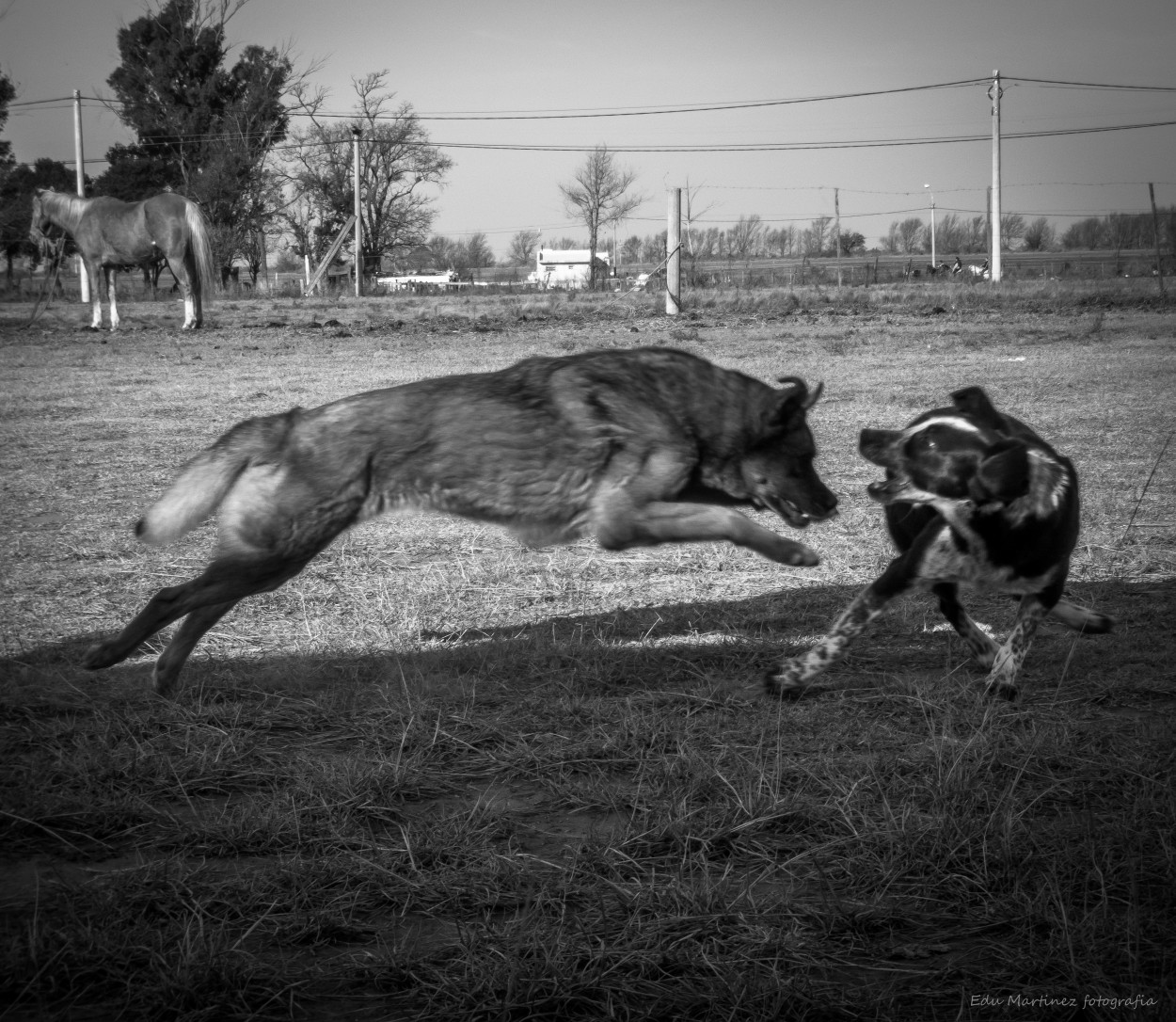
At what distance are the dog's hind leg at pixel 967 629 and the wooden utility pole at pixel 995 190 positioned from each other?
38.6 m

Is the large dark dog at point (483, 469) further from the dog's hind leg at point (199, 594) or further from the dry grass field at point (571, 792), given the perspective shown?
the dry grass field at point (571, 792)

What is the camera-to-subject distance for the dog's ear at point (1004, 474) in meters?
4.21

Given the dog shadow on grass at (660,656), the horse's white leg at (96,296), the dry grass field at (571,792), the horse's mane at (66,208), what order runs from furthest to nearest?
the horse's mane at (66,208) → the horse's white leg at (96,296) → the dog shadow on grass at (660,656) → the dry grass field at (571,792)

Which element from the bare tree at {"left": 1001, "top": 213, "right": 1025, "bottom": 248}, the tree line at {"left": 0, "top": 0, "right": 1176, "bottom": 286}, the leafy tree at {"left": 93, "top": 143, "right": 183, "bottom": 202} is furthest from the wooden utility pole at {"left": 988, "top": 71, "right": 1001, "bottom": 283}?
the bare tree at {"left": 1001, "top": 213, "right": 1025, "bottom": 248}

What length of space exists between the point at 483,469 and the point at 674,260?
70.8ft

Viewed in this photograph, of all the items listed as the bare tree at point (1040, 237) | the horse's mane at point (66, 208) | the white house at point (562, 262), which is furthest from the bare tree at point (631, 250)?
the horse's mane at point (66, 208)

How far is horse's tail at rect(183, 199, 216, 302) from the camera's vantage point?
20.3 meters

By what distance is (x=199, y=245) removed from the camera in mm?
20312

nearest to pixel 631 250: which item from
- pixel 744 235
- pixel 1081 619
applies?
pixel 744 235

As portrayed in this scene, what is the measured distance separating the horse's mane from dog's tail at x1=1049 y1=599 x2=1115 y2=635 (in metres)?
20.9

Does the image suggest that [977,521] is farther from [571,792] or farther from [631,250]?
[631,250]

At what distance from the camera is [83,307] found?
81.9 ft

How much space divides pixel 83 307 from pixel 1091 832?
25617mm

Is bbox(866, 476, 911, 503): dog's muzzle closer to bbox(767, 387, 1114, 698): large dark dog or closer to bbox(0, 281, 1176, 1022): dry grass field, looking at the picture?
bbox(767, 387, 1114, 698): large dark dog
